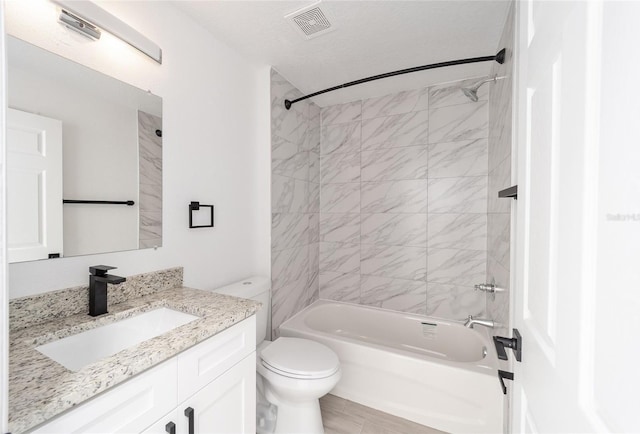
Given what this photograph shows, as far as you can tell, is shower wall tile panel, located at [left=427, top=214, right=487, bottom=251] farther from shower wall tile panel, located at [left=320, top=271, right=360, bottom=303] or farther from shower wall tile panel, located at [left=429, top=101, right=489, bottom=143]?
shower wall tile panel, located at [left=320, top=271, right=360, bottom=303]

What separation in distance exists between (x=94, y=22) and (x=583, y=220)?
174 cm

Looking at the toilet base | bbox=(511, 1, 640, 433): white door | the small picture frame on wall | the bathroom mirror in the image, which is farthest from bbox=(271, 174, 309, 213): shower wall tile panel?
bbox=(511, 1, 640, 433): white door

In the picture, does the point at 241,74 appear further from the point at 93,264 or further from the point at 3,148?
the point at 3,148

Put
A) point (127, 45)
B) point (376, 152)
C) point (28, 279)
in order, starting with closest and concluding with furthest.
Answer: point (28, 279)
point (127, 45)
point (376, 152)

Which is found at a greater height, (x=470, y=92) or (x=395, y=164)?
(x=470, y=92)

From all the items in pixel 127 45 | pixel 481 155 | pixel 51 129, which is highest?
pixel 127 45

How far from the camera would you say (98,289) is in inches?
41.2

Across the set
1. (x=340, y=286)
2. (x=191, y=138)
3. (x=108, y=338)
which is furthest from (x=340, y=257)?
(x=108, y=338)

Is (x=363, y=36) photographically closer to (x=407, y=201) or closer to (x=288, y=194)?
(x=288, y=194)

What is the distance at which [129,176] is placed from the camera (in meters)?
1.27

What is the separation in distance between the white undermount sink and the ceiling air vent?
1699 millimetres

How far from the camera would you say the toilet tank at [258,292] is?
5.63 ft

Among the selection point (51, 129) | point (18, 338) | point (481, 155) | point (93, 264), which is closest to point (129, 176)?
point (51, 129)

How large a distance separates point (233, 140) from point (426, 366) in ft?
6.65
